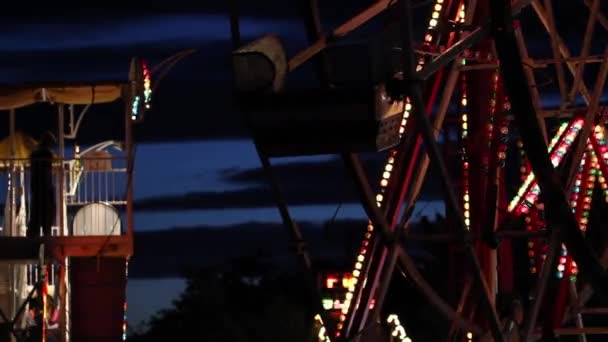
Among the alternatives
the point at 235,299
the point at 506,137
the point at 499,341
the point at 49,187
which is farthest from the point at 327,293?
the point at 235,299

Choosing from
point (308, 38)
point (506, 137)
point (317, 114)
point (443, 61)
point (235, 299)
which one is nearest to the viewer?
point (317, 114)

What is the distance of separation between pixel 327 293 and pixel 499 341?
1151 cm

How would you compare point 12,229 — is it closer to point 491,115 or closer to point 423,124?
point 491,115

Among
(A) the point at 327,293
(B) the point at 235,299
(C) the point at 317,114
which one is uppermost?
(B) the point at 235,299

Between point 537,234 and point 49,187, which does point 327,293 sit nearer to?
point 49,187

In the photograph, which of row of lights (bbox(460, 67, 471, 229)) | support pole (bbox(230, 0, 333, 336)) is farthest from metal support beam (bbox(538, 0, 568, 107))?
support pole (bbox(230, 0, 333, 336))

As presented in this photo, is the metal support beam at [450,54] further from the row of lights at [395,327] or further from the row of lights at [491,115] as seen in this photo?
the row of lights at [395,327]

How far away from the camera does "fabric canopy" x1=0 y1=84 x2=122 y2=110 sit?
28.0 metres

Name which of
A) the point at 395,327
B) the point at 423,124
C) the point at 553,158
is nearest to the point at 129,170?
the point at 395,327

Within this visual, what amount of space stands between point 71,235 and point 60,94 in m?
2.25

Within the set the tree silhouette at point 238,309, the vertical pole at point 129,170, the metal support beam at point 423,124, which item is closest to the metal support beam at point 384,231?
the metal support beam at point 423,124

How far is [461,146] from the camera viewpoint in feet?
73.9

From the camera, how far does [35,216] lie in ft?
87.6

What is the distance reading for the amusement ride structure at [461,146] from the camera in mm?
13547
